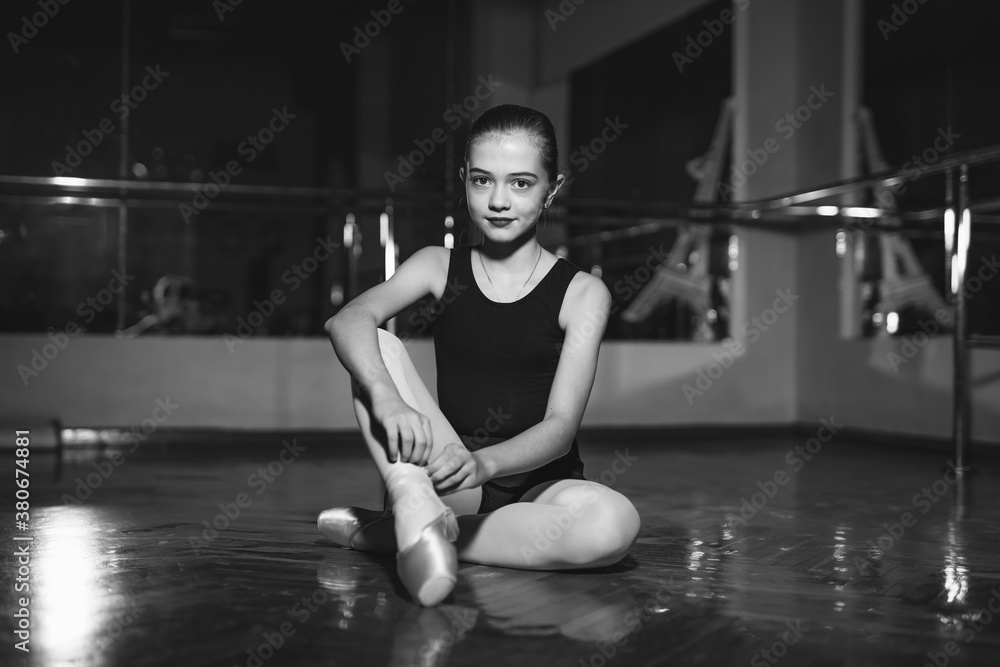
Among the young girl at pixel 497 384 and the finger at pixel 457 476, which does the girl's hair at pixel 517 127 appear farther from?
the finger at pixel 457 476

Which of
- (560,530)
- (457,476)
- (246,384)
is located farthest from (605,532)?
(246,384)

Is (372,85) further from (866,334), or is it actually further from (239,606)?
(239,606)

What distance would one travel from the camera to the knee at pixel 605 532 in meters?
1.54

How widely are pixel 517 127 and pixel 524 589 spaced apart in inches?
27.8

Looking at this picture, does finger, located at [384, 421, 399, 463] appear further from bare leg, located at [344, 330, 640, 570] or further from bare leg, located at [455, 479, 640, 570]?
bare leg, located at [455, 479, 640, 570]

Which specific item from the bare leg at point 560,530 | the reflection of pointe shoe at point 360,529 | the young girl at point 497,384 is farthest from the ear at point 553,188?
the reflection of pointe shoe at point 360,529

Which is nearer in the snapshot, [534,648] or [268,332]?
[534,648]

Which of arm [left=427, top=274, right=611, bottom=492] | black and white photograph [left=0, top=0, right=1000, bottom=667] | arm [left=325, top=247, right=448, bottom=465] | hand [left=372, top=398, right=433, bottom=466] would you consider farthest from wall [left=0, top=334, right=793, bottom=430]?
hand [left=372, top=398, right=433, bottom=466]

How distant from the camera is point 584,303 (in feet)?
5.45

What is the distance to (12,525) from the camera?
2.04 meters

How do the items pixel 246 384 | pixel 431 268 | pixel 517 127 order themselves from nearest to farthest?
1. pixel 517 127
2. pixel 431 268
3. pixel 246 384

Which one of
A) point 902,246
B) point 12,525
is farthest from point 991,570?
Answer: point 902,246

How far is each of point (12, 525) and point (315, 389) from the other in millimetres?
2159

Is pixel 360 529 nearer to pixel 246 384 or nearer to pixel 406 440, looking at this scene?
pixel 406 440
